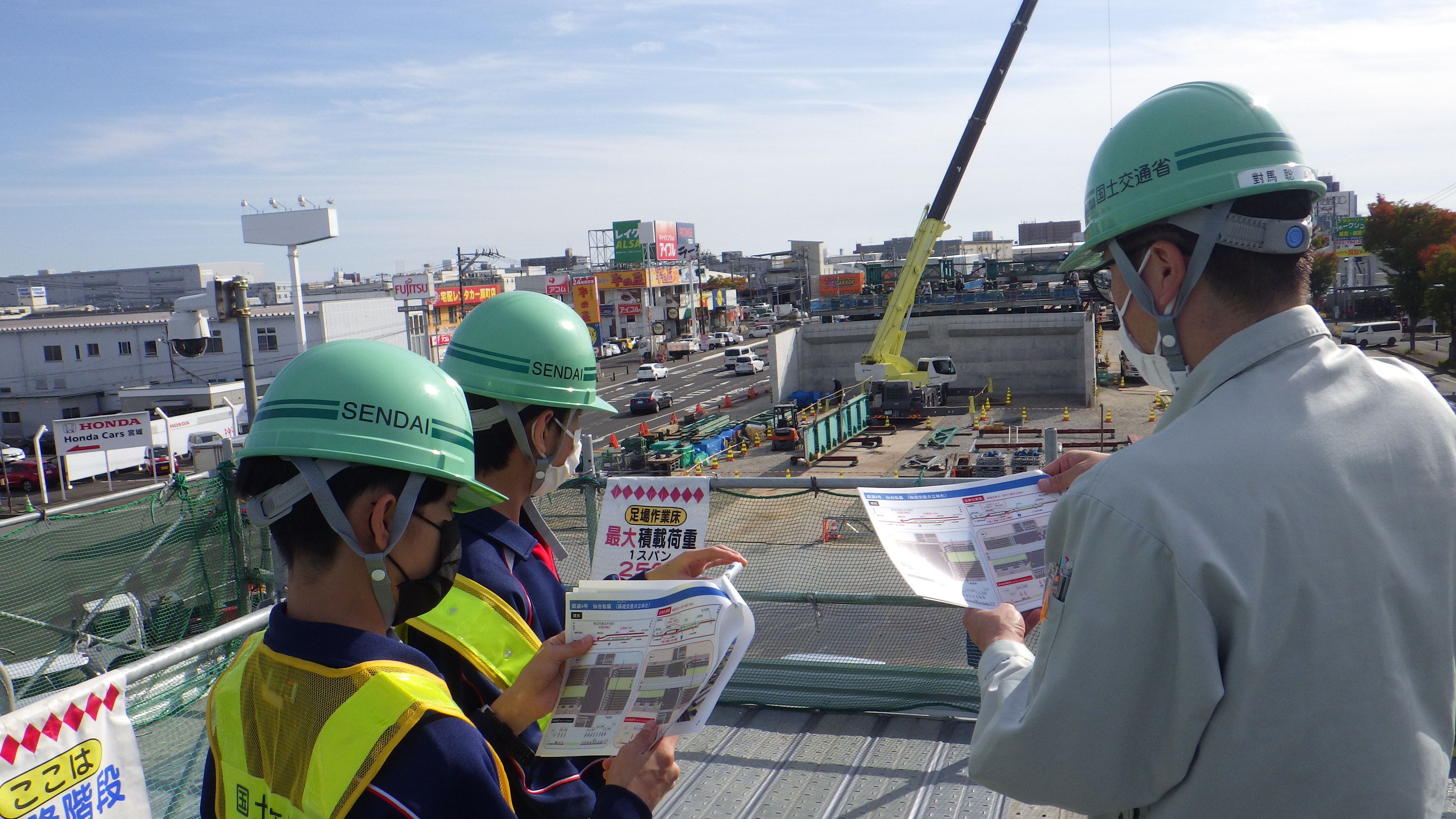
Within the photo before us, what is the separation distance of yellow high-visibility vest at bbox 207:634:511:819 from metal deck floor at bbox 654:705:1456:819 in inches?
96.4

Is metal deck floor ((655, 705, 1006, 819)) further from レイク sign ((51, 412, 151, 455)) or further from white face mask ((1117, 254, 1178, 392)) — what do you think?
レイク sign ((51, 412, 151, 455))

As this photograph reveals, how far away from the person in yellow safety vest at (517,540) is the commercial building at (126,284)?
72373 mm

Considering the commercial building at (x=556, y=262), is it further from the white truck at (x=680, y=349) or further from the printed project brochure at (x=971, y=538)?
the printed project brochure at (x=971, y=538)

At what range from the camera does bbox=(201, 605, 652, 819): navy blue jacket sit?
5.46 ft

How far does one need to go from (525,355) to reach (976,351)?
142 feet

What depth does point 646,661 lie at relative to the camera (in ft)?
7.50

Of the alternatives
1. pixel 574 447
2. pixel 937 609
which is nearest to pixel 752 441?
pixel 937 609

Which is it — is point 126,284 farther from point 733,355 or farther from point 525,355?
point 525,355

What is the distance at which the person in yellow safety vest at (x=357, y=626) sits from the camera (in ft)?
5.56

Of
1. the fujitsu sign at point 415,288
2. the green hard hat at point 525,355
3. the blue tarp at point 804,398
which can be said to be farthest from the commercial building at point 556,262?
the green hard hat at point 525,355

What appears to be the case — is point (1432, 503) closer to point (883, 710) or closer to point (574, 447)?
point (574, 447)

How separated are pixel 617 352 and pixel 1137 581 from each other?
70367 millimetres

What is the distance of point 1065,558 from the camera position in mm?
1488

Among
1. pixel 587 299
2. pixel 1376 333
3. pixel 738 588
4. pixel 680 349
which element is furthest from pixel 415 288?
pixel 738 588
